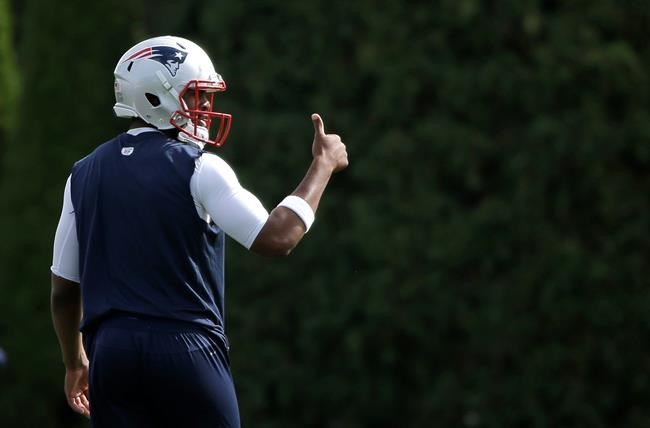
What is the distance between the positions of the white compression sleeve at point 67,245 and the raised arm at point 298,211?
25.4 inches

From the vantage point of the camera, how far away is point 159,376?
328 cm

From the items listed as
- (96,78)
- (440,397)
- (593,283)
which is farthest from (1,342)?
(593,283)

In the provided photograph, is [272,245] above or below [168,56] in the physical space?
below

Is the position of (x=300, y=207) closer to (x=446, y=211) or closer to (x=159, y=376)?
(x=159, y=376)

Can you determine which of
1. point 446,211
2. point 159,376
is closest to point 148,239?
point 159,376

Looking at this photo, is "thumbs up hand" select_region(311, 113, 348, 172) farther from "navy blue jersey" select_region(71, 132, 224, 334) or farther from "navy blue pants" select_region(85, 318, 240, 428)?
"navy blue pants" select_region(85, 318, 240, 428)

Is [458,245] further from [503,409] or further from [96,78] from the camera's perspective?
Result: [96,78]

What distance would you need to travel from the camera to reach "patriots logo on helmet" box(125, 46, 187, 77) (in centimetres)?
340

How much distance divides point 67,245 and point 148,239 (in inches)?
15.4

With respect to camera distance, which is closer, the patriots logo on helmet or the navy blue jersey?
the navy blue jersey

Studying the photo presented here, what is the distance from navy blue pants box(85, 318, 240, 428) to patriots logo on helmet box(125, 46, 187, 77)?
0.73 meters

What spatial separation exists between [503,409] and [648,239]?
53.7 inches

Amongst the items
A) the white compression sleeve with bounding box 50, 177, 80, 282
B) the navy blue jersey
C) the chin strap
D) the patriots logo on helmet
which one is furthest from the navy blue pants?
the patriots logo on helmet

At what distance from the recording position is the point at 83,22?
8.80 meters
